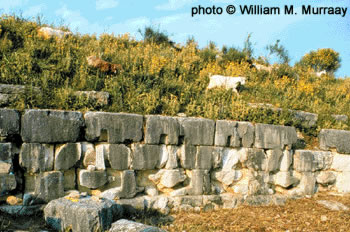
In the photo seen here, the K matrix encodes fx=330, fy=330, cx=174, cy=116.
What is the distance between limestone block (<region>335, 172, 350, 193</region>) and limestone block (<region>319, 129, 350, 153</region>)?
2.06ft

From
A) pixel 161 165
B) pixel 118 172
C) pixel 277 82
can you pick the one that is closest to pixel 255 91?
pixel 277 82

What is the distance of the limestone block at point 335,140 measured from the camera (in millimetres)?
8508

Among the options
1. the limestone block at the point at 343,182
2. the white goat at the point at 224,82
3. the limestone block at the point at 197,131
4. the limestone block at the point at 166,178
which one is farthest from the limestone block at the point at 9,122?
the limestone block at the point at 343,182

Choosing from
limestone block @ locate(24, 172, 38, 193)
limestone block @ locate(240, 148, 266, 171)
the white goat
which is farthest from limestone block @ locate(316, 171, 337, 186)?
limestone block @ locate(24, 172, 38, 193)

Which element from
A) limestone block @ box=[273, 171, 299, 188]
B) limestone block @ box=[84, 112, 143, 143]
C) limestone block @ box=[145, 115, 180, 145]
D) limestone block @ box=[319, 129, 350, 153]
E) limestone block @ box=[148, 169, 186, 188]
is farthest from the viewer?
limestone block @ box=[319, 129, 350, 153]

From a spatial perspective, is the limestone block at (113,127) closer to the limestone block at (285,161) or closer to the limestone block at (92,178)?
the limestone block at (92,178)

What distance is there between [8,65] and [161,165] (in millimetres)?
3616

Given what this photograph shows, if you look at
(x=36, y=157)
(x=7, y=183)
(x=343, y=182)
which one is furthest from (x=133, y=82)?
(x=343, y=182)

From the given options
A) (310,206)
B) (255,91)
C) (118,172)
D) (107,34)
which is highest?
(107,34)

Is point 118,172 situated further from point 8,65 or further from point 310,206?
point 310,206

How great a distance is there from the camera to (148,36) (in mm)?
13016

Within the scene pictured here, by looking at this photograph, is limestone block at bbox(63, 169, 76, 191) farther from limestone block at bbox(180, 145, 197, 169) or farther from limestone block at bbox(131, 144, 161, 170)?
limestone block at bbox(180, 145, 197, 169)

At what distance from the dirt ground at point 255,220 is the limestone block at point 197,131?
1420mm

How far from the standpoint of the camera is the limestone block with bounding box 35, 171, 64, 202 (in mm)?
5426
